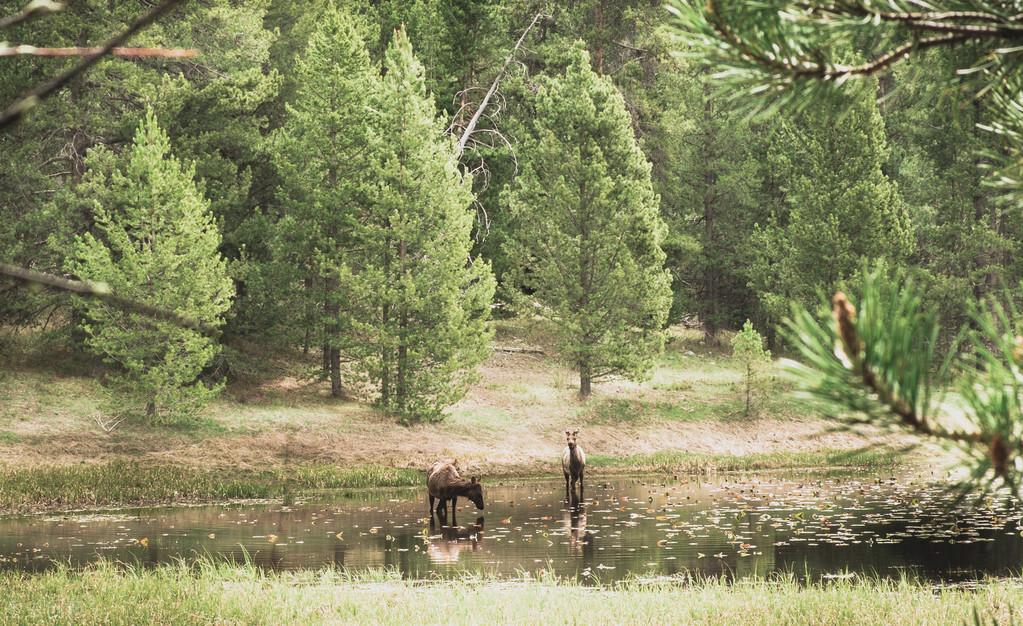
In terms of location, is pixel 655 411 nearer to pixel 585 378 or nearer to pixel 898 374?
pixel 585 378

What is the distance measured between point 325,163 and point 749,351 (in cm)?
1531

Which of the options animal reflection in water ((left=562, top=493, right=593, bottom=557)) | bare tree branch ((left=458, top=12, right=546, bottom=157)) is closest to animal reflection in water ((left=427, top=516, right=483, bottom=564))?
animal reflection in water ((left=562, top=493, right=593, bottom=557))

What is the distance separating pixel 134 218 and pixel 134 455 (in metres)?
6.42

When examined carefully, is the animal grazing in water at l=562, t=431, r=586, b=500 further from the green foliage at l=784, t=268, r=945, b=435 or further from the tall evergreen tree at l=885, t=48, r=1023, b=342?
the green foliage at l=784, t=268, r=945, b=435

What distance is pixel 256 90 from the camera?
109 feet

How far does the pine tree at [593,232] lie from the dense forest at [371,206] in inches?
3.4

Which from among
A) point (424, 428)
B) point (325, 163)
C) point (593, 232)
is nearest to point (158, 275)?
point (325, 163)

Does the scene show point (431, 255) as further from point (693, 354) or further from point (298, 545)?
point (693, 354)

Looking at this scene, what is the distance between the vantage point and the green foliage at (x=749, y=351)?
1325 inches

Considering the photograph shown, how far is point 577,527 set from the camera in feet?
61.3

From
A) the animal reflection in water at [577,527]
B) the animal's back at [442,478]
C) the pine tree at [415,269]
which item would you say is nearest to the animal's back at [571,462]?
the animal reflection in water at [577,527]

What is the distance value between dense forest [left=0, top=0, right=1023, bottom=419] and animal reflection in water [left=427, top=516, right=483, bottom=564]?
11343 millimetres

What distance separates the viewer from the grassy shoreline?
23.2 metres

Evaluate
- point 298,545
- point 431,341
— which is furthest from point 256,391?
point 298,545
